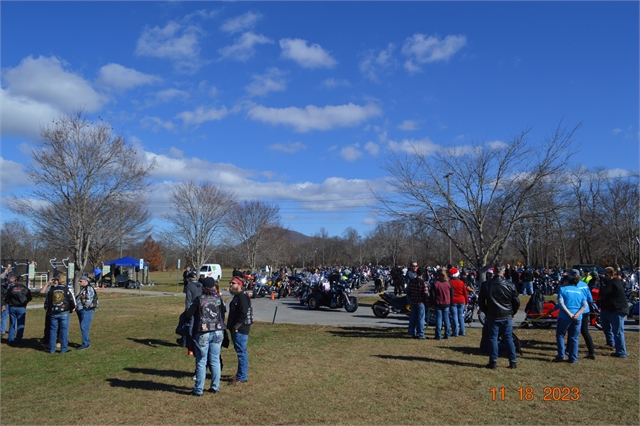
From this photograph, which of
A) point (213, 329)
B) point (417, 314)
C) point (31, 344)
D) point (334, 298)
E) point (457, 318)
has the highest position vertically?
point (213, 329)

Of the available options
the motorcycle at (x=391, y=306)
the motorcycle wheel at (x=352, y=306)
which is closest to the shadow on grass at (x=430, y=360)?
the motorcycle at (x=391, y=306)

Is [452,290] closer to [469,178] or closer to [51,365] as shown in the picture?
[469,178]

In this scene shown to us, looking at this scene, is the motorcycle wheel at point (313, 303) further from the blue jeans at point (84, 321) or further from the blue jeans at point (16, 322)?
the blue jeans at point (16, 322)

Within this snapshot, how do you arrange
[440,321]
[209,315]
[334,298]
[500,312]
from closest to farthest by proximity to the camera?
1. [209,315]
2. [500,312]
3. [440,321]
4. [334,298]

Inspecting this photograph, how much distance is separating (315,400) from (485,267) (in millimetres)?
10296

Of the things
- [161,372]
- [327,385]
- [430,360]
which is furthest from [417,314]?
[161,372]

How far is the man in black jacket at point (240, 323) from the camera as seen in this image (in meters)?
7.27

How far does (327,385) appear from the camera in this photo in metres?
7.32

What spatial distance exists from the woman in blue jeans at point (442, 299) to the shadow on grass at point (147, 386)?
→ 6.17 metres

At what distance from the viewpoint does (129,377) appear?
792cm

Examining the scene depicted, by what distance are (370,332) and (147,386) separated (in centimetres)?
669

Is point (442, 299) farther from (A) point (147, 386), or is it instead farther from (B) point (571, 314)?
(A) point (147, 386)

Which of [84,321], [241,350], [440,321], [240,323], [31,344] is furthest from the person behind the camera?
[31,344]

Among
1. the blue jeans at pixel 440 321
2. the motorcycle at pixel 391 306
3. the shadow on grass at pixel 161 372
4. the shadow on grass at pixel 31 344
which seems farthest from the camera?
the motorcycle at pixel 391 306
